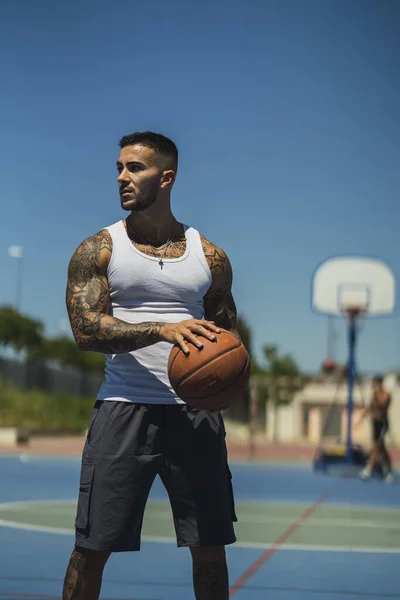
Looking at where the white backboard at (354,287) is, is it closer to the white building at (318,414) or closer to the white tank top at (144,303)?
the white tank top at (144,303)

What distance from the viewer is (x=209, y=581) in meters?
3.86

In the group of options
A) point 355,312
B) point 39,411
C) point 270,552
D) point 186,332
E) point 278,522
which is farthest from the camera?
point 39,411

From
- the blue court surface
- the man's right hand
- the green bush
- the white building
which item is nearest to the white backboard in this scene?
the blue court surface

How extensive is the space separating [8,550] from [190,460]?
3814 millimetres


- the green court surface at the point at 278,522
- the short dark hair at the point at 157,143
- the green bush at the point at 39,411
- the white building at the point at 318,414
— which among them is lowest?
the white building at the point at 318,414

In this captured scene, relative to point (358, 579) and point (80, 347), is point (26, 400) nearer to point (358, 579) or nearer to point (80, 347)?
point (358, 579)

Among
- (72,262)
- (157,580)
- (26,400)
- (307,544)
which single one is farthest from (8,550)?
(26,400)

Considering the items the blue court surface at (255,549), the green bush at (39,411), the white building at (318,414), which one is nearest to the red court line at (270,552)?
the blue court surface at (255,549)

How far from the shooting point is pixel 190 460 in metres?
3.83

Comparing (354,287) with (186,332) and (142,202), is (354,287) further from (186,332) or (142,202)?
(186,332)

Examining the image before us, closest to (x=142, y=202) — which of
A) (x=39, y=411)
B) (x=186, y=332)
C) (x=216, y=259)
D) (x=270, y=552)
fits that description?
(x=216, y=259)

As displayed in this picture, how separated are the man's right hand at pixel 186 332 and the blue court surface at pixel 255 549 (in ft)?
7.42

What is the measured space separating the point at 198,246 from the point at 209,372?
610 mm

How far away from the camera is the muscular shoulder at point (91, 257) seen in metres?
3.86
